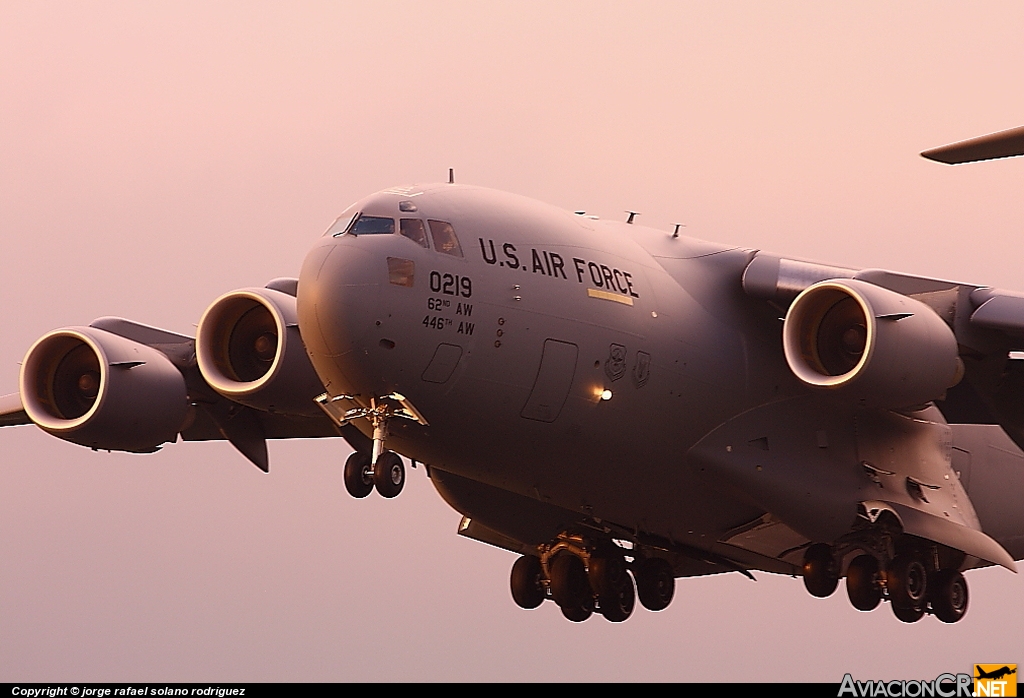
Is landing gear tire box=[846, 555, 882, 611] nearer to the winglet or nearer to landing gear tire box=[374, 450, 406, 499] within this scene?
landing gear tire box=[374, 450, 406, 499]

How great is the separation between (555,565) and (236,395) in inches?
147

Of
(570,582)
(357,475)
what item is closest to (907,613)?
(570,582)

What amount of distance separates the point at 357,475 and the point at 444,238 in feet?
6.26

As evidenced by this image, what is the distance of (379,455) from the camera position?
1279cm

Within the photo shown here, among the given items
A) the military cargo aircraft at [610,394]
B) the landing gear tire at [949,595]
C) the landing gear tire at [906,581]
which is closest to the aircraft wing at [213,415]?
the military cargo aircraft at [610,394]

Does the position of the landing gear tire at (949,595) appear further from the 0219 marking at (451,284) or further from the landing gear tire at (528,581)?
the 0219 marking at (451,284)

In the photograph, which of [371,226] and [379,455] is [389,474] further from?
[371,226]

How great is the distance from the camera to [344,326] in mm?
12578

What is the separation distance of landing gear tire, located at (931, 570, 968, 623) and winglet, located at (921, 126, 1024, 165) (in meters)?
6.43

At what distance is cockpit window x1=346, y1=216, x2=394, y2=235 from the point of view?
13016mm

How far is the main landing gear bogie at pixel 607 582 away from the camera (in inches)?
651

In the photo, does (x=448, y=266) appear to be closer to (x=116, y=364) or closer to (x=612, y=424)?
(x=612, y=424)

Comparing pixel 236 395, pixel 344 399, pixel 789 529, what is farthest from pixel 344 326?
pixel 789 529

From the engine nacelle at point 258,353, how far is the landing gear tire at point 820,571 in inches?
178
